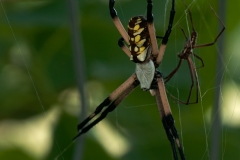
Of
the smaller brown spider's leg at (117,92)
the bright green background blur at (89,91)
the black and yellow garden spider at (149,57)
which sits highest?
the black and yellow garden spider at (149,57)

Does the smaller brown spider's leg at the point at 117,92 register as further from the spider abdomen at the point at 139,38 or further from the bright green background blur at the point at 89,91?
the bright green background blur at the point at 89,91

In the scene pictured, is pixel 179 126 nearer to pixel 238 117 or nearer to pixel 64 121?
pixel 238 117

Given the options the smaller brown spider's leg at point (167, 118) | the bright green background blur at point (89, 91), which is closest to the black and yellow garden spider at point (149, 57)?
the smaller brown spider's leg at point (167, 118)

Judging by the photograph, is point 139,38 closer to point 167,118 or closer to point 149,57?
point 149,57

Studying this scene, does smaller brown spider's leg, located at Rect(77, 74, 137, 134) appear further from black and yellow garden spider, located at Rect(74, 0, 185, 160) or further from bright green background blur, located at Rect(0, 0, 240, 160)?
bright green background blur, located at Rect(0, 0, 240, 160)

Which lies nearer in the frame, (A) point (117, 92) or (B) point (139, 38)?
(B) point (139, 38)

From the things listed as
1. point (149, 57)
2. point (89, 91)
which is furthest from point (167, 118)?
point (89, 91)

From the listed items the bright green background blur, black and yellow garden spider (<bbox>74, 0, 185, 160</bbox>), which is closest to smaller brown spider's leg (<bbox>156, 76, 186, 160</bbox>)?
black and yellow garden spider (<bbox>74, 0, 185, 160</bbox>)
